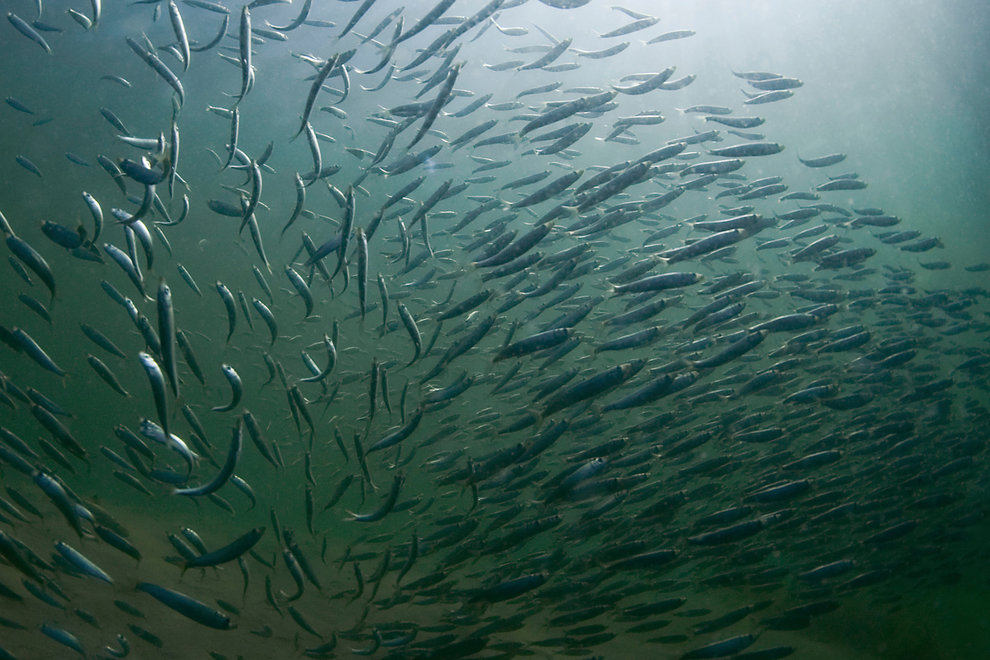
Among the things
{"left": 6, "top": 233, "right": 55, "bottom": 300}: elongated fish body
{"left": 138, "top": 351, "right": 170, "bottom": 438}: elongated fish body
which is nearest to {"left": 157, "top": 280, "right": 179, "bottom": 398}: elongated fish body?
{"left": 138, "top": 351, "right": 170, "bottom": 438}: elongated fish body

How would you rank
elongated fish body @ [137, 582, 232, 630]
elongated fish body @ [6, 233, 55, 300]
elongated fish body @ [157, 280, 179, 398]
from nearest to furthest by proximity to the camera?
elongated fish body @ [157, 280, 179, 398], elongated fish body @ [137, 582, 232, 630], elongated fish body @ [6, 233, 55, 300]

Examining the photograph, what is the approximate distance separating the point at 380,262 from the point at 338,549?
39.0 ft

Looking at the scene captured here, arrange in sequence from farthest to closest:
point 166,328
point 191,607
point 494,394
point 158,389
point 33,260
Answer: point 494,394
point 33,260
point 191,607
point 158,389
point 166,328

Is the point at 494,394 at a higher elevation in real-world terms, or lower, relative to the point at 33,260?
lower

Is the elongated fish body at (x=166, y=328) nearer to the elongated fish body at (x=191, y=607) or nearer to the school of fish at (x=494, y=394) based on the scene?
the school of fish at (x=494, y=394)

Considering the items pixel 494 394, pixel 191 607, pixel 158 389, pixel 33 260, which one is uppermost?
pixel 33 260

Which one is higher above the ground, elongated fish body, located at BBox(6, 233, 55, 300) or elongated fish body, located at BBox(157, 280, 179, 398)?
elongated fish body, located at BBox(6, 233, 55, 300)

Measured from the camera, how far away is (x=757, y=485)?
283 inches

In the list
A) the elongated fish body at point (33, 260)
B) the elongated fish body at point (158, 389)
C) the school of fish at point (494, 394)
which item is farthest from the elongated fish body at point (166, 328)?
the elongated fish body at point (33, 260)

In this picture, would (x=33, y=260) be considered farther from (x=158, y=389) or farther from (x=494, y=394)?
(x=494, y=394)

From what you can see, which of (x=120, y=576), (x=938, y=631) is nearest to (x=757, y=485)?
(x=120, y=576)

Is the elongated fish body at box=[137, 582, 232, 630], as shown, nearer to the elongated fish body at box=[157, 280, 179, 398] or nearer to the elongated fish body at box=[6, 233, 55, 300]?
the elongated fish body at box=[157, 280, 179, 398]

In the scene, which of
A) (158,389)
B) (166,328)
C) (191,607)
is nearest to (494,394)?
(191,607)

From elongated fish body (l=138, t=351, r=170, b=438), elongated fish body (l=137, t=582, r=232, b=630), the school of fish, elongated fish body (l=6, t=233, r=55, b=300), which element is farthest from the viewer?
the school of fish
